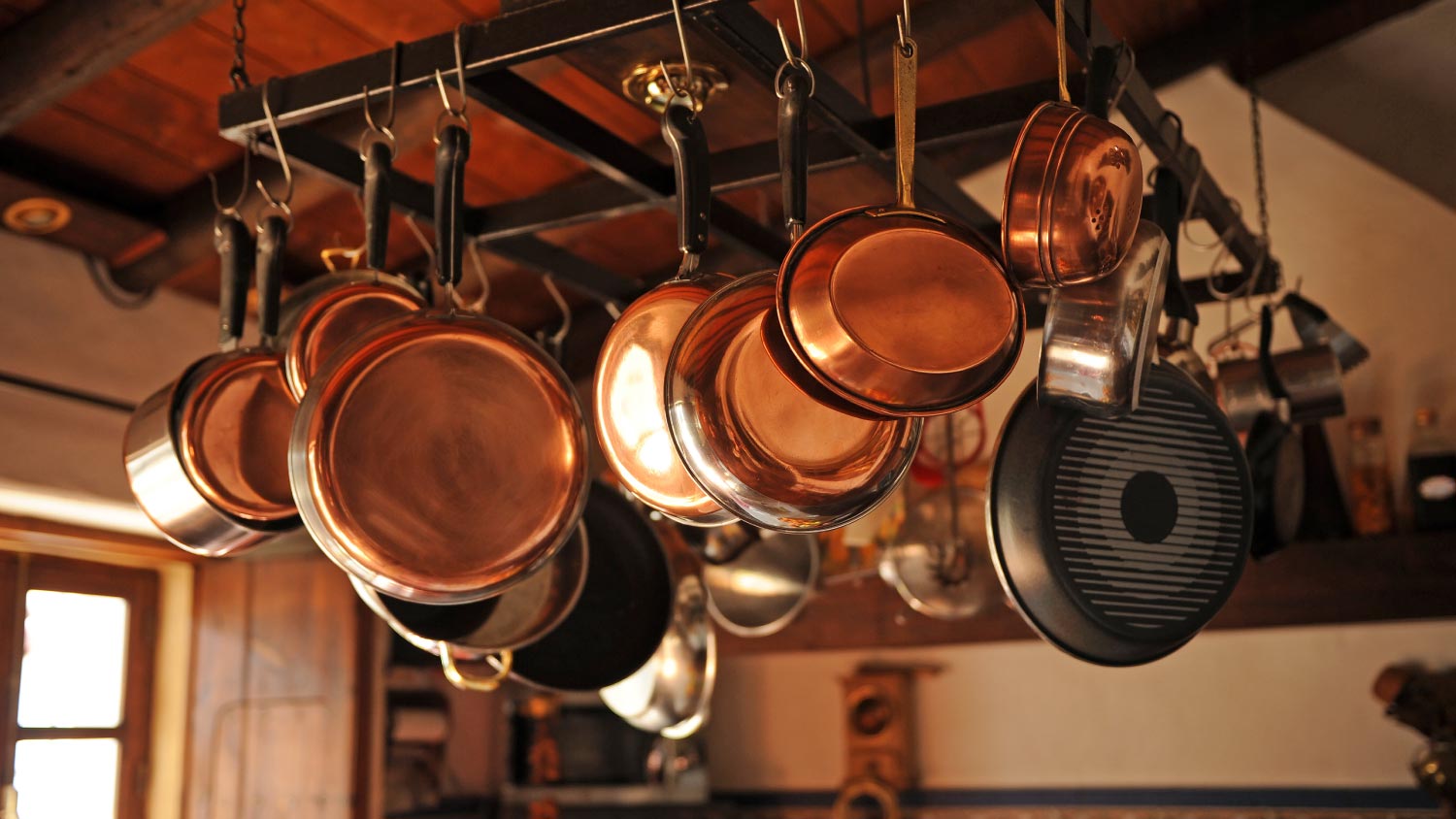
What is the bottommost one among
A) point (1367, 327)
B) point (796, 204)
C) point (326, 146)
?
point (796, 204)

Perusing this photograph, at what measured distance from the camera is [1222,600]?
1.23 meters

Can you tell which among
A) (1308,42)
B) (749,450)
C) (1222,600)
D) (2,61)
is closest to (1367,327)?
(1308,42)

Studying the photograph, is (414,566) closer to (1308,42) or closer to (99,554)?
(99,554)

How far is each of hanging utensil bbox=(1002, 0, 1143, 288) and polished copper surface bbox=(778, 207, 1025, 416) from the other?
57 millimetres

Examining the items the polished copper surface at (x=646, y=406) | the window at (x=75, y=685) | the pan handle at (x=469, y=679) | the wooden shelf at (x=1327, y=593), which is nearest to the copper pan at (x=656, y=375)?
the polished copper surface at (x=646, y=406)

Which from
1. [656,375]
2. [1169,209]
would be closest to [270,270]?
[656,375]

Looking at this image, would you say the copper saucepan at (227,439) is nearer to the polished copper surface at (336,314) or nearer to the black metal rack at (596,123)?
the polished copper surface at (336,314)

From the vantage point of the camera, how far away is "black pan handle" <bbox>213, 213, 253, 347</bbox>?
51.4 inches

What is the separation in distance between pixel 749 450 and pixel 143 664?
294 cm

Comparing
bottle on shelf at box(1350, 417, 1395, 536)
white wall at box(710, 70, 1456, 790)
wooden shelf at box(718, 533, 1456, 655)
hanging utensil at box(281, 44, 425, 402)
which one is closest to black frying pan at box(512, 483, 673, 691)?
hanging utensil at box(281, 44, 425, 402)

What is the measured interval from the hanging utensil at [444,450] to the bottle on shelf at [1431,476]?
2.37 m

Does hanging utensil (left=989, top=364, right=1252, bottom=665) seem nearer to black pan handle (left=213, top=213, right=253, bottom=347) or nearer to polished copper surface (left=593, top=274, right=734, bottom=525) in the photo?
polished copper surface (left=593, top=274, right=734, bottom=525)

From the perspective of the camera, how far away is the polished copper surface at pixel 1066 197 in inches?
Answer: 38.4

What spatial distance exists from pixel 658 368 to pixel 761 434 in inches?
7.1
